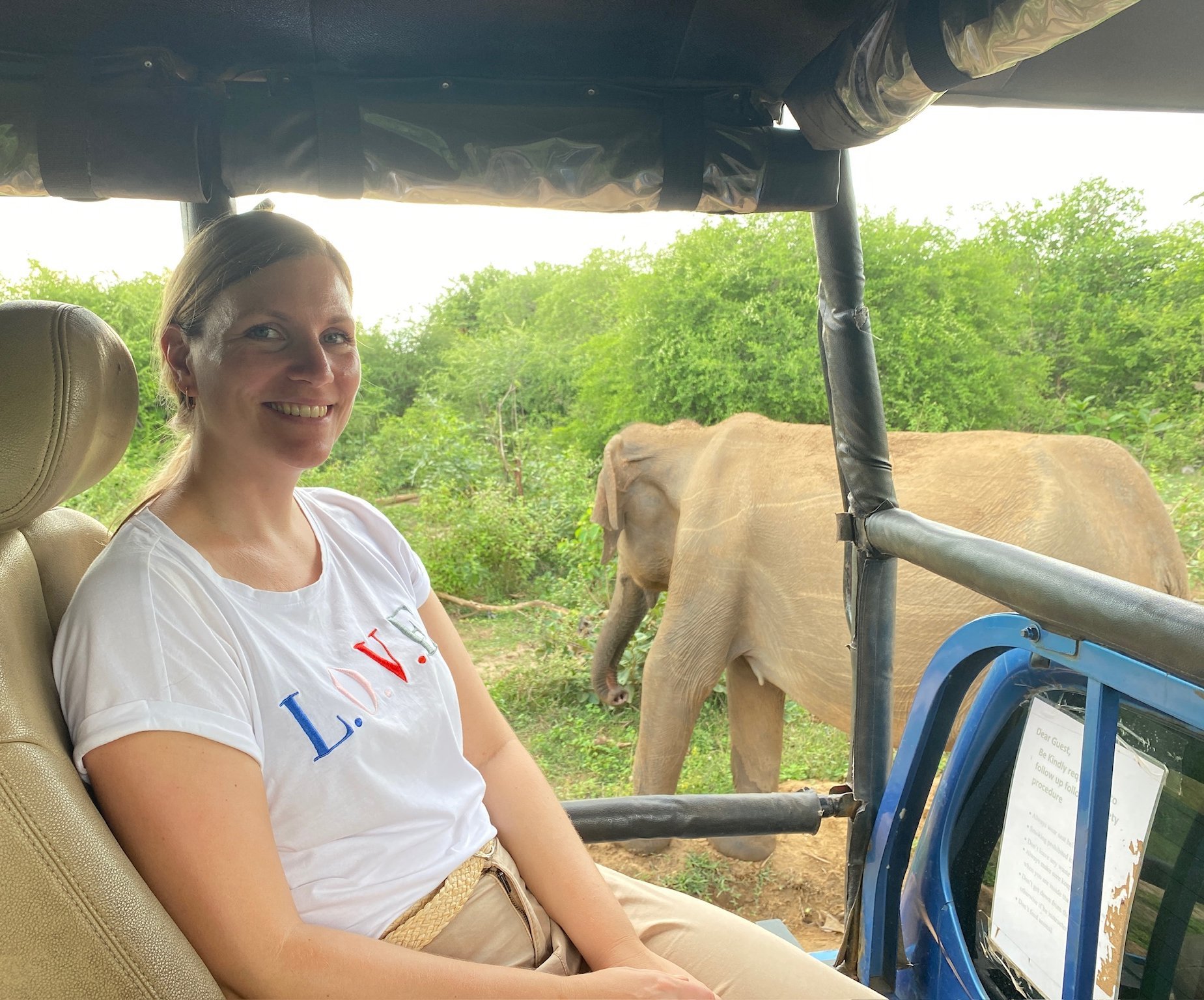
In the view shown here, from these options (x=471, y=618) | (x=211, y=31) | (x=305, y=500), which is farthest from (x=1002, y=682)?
(x=471, y=618)

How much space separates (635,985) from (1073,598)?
0.76 meters

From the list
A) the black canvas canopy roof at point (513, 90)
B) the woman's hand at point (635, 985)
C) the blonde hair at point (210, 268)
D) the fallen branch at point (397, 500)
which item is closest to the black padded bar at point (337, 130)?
the black canvas canopy roof at point (513, 90)

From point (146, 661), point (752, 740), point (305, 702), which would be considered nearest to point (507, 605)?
point (752, 740)

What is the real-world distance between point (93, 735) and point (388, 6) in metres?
1.08

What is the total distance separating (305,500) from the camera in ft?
4.58

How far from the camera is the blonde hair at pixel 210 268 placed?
1.26 m

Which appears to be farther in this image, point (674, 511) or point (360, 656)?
point (674, 511)

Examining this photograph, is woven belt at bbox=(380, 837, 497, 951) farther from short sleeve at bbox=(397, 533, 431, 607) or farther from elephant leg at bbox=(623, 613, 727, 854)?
elephant leg at bbox=(623, 613, 727, 854)

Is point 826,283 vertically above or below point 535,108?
below

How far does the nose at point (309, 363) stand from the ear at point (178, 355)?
6.3 inches

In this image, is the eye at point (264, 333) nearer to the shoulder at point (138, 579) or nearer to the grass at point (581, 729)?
the shoulder at point (138, 579)

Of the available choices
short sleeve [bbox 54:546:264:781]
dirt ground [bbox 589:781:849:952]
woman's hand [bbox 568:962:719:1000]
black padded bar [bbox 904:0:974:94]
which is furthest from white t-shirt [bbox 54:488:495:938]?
dirt ground [bbox 589:781:849:952]

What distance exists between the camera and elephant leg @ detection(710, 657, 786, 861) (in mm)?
3783

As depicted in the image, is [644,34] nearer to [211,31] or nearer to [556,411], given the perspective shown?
[211,31]
